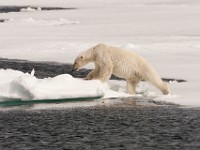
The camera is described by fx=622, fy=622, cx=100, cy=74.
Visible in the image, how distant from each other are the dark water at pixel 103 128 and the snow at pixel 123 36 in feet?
4.33

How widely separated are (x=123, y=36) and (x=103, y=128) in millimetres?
21178

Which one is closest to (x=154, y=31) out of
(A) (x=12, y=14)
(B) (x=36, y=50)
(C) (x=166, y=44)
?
(C) (x=166, y=44)

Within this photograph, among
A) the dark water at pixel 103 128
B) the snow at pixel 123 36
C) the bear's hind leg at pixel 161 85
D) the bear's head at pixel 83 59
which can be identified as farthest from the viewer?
the snow at pixel 123 36

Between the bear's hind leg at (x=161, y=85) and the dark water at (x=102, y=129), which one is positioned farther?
the bear's hind leg at (x=161, y=85)

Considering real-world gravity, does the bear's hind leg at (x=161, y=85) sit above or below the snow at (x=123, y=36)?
below

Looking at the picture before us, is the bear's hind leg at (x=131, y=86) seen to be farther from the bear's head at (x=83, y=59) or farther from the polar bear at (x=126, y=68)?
the bear's head at (x=83, y=59)

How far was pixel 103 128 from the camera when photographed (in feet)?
40.5

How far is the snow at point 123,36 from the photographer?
20.0m

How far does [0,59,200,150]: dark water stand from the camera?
1099 cm

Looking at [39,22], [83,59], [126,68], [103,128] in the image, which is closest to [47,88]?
[83,59]

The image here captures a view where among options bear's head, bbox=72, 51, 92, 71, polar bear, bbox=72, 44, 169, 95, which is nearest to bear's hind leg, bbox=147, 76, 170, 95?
polar bear, bbox=72, 44, 169, 95

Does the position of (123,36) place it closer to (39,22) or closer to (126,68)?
(39,22)

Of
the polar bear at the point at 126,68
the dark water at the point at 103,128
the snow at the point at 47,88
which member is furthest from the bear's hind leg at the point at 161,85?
the dark water at the point at 103,128

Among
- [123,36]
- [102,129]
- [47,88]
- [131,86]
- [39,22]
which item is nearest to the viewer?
[102,129]
